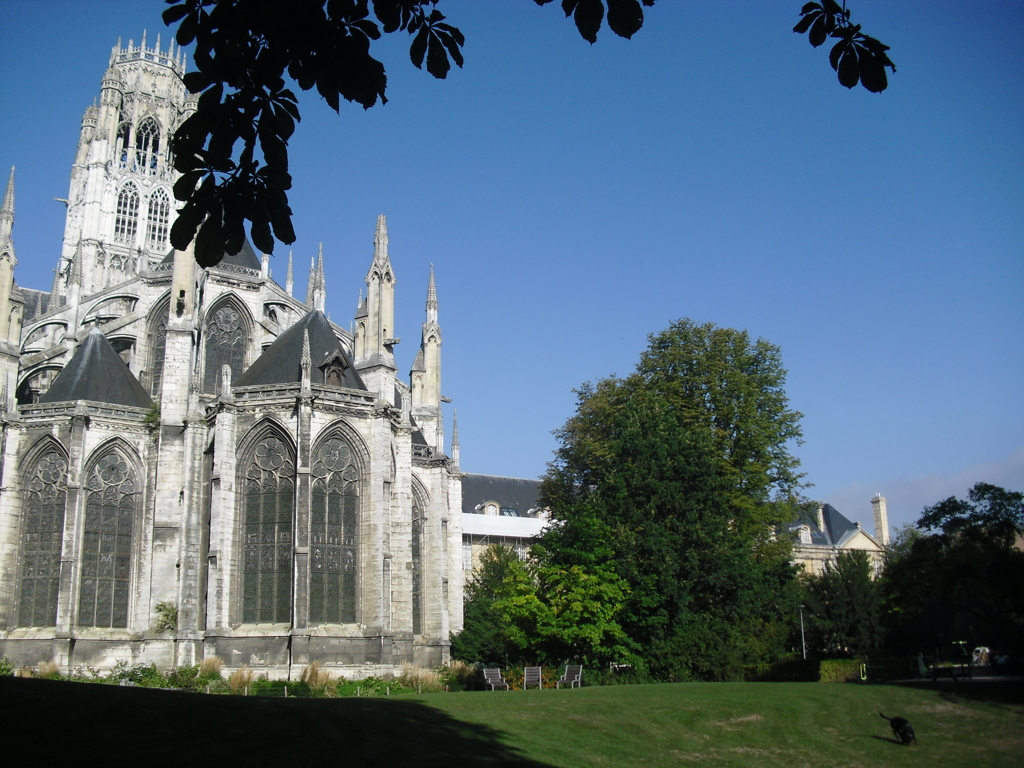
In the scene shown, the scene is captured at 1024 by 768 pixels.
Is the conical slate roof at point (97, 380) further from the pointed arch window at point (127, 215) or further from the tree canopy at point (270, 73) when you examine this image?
the pointed arch window at point (127, 215)

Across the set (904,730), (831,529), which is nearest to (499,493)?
(831,529)

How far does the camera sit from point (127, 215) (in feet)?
222

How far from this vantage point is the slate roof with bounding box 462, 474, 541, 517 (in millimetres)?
71125

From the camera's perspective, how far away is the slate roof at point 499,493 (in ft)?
233

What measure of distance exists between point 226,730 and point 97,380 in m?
24.4

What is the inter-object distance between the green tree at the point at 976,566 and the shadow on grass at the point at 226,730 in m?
16.2

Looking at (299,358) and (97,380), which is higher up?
(299,358)

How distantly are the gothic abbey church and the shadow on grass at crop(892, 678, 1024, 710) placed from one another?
640 inches

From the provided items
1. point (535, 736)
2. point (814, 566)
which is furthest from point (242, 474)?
point (814, 566)

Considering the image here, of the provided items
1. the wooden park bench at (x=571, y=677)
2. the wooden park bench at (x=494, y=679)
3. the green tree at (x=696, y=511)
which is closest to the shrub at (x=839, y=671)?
the green tree at (x=696, y=511)

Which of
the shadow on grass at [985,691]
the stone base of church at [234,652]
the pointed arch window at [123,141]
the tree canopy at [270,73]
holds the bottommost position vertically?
the shadow on grass at [985,691]

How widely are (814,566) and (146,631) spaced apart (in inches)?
2024

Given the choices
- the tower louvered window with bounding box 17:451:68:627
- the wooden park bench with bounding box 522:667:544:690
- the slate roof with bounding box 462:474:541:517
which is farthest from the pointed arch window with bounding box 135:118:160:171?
the wooden park bench with bounding box 522:667:544:690

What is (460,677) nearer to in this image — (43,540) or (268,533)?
(268,533)
